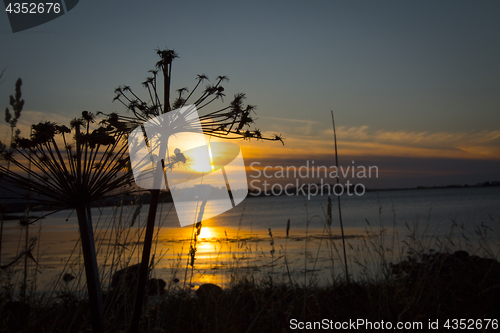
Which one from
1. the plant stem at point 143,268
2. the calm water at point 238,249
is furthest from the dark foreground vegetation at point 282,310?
the plant stem at point 143,268

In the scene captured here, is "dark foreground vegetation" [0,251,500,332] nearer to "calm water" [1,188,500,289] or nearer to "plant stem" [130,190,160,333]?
"calm water" [1,188,500,289]

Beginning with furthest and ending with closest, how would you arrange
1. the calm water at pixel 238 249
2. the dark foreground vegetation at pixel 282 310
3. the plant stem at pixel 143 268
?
the calm water at pixel 238 249 → the dark foreground vegetation at pixel 282 310 → the plant stem at pixel 143 268

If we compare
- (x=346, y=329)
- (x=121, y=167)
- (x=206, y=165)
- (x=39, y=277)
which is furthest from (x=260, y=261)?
(x=121, y=167)

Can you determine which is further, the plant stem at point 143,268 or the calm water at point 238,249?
the calm water at point 238,249

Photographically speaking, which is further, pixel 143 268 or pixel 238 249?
pixel 238 249

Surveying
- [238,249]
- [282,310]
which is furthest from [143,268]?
[238,249]

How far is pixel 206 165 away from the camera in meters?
2.53

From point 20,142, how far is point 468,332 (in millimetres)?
4662

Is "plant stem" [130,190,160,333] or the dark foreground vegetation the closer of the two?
"plant stem" [130,190,160,333]

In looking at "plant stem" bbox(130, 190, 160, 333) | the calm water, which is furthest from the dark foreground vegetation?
"plant stem" bbox(130, 190, 160, 333)

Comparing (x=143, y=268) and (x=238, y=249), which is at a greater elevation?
(x=143, y=268)

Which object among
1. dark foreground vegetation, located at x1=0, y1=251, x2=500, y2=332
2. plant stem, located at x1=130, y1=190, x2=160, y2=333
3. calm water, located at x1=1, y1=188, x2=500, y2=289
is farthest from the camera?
calm water, located at x1=1, y1=188, x2=500, y2=289

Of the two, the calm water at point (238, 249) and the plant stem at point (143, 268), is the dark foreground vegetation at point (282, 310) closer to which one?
the calm water at point (238, 249)

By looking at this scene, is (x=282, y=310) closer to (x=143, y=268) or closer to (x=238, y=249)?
(x=238, y=249)
